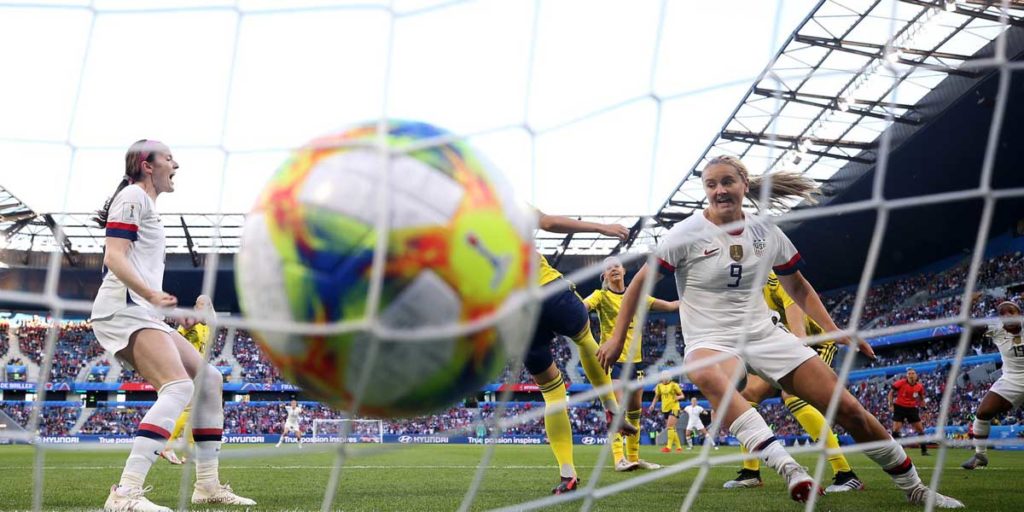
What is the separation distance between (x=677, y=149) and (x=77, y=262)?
23.8 m

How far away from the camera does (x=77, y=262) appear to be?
28109mm

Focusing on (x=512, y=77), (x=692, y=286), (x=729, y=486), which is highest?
(x=512, y=77)

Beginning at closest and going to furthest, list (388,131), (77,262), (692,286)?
(388,131) → (692,286) → (77,262)

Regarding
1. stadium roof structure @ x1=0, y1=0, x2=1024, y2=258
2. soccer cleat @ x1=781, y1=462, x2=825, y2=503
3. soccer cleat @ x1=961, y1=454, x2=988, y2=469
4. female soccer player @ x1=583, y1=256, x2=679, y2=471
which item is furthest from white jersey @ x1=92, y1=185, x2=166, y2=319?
stadium roof structure @ x1=0, y1=0, x2=1024, y2=258

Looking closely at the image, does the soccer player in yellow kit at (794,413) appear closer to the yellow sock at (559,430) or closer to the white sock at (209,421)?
the yellow sock at (559,430)

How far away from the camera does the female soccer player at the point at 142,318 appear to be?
11.0 ft

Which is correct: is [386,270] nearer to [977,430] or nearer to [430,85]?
[430,85]

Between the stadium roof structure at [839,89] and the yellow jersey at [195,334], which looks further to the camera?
the stadium roof structure at [839,89]

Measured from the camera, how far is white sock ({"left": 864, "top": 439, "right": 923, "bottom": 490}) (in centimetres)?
344

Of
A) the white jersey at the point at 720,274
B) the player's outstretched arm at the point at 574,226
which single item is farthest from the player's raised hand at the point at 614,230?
the white jersey at the point at 720,274

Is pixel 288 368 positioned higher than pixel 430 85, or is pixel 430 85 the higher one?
pixel 430 85

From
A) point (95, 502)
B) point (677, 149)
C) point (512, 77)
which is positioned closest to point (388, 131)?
point (512, 77)

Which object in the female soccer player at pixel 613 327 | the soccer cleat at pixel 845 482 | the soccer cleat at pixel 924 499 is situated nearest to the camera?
the soccer cleat at pixel 924 499

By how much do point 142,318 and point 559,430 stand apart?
2160mm
